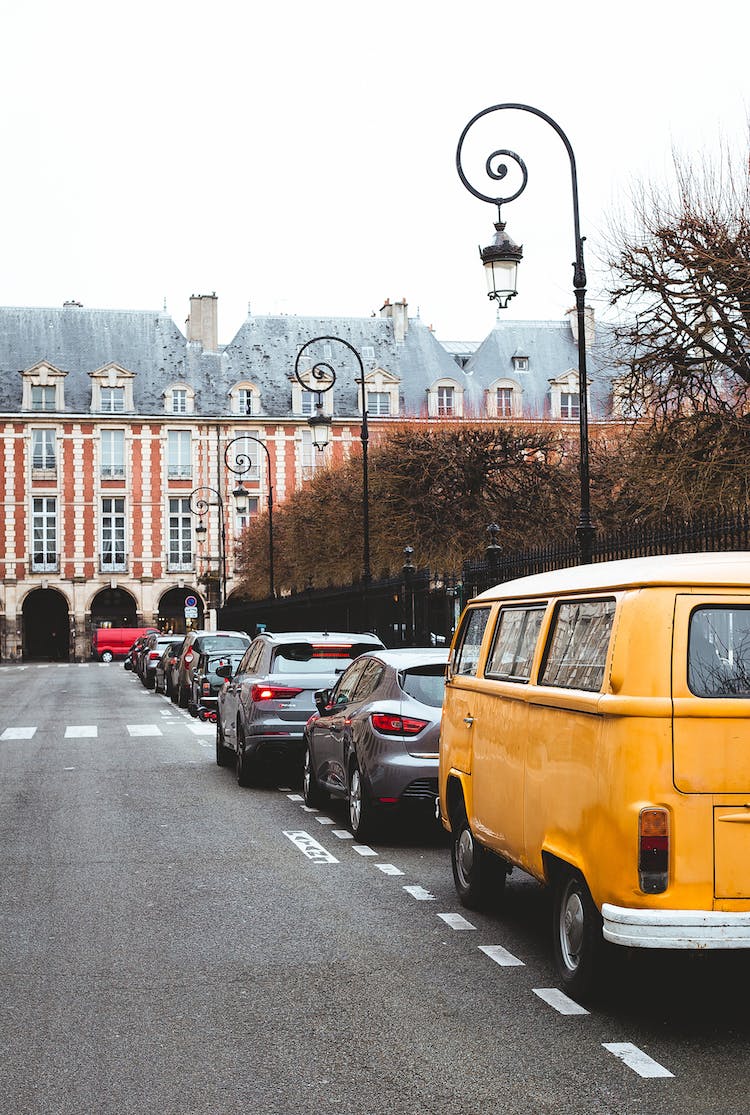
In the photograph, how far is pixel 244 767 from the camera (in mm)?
16141

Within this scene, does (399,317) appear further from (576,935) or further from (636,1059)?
(636,1059)

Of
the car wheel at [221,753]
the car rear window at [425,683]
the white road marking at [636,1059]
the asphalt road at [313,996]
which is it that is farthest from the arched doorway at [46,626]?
the white road marking at [636,1059]

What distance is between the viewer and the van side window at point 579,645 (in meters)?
6.45

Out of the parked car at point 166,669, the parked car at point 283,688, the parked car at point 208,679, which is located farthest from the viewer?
the parked car at point 166,669

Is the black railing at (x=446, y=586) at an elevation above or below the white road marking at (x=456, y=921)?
above

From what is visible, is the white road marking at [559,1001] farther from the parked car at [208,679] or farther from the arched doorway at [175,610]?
the arched doorway at [175,610]

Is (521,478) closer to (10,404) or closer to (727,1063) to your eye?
(727,1063)

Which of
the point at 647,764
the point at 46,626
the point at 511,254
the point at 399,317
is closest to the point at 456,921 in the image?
the point at 647,764

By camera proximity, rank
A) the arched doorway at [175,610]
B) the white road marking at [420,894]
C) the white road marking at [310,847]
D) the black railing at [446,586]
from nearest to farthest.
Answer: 1. the white road marking at [420,894]
2. the white road marking at [310,847]
3. the black railing at [446,586]
4. the arched doorway at [175,610]

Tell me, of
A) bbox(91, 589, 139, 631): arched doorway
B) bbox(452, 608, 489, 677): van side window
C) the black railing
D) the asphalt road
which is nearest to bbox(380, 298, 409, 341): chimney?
bbox(91, 589, 139, 631): arched doorway

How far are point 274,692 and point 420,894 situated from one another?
262 inches

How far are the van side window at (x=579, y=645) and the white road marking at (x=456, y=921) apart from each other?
193 cm

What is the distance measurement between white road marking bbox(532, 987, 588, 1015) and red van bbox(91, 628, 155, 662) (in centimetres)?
7578

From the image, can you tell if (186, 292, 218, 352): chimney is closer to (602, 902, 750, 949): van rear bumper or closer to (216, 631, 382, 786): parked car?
(216, 631, 382, 786): parked car
